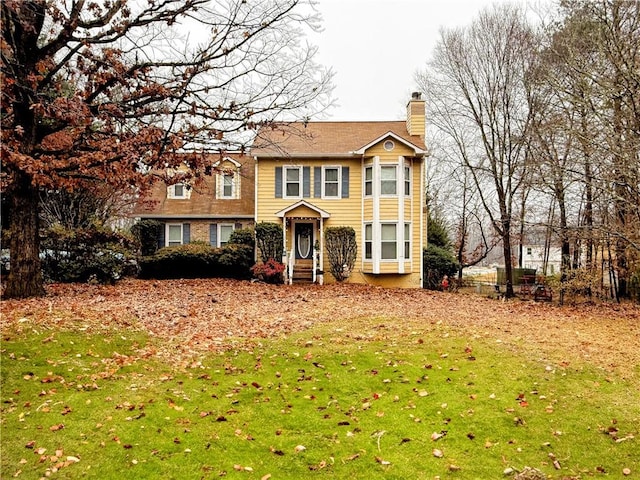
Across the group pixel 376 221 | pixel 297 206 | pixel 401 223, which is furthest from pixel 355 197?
pixel 297 206

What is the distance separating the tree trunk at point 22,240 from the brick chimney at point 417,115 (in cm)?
1597

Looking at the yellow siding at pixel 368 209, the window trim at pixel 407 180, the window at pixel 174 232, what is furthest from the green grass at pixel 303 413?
the window at pixel 174 232

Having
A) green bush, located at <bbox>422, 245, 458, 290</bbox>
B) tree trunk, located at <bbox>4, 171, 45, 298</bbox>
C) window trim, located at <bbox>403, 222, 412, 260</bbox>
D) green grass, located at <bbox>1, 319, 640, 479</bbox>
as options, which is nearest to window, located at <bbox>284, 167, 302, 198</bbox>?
window trim, located at <bbox>403, 222, 412, 260</bbox>

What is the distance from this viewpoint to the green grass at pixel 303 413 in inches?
182

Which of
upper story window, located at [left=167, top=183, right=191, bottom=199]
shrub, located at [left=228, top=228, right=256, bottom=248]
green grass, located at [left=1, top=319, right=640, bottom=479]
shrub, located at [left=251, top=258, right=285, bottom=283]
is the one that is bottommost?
green grass, located at [left=1, top=319, right=640, bottom=479]

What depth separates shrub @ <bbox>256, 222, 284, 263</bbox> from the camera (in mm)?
19828

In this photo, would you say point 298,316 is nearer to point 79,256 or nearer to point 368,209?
point 79,256

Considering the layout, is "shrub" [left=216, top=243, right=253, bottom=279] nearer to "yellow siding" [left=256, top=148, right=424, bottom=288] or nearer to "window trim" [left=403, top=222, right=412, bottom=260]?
"yellow siding" [left=256, top=148, right=424, bottom=288]

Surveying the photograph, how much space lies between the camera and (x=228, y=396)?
6.10 m

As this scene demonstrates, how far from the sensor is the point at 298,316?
1116 centimetres

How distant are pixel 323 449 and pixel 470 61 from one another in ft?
70.2

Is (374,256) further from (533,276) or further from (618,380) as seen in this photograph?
(618,380)

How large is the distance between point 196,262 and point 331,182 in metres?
6.90

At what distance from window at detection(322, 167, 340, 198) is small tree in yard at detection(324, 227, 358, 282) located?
168 cm
